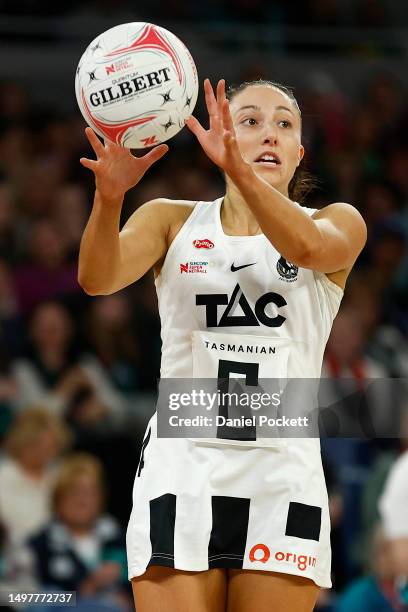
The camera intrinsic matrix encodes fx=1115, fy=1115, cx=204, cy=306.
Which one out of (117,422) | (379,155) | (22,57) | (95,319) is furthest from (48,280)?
(379,155)

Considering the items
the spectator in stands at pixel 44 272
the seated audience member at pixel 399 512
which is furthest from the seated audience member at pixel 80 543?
the seated audience member at pixel 399 512

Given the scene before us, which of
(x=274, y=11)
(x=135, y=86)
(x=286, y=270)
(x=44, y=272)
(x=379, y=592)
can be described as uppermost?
(x=274, y=11)

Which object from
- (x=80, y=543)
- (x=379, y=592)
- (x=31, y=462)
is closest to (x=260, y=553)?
(x=379, y=592)

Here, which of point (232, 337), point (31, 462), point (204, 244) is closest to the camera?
point (232, 337)

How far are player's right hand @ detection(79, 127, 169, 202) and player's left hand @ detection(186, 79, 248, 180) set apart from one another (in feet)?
0.70

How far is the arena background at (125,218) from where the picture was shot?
6602 mm

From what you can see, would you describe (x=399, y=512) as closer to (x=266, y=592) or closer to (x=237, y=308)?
(x=266, y=592)

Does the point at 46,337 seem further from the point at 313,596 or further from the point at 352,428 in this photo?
the point at 313,596

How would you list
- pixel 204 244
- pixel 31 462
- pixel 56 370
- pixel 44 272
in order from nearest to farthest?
1. pixel 204 244
2. pixel 31 462
3. pixel 56 370
4. pixel 44 272

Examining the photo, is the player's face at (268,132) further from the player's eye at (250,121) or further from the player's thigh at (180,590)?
the player's thigh at (180,590)

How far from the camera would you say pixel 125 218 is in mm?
8180

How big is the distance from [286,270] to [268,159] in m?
0.38

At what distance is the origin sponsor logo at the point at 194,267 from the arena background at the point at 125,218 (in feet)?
5.27

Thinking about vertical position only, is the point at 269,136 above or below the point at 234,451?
above
